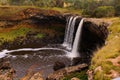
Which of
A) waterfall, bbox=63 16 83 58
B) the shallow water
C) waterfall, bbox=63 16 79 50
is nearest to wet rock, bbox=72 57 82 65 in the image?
the shallow water

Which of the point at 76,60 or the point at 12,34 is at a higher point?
the point at 76,60

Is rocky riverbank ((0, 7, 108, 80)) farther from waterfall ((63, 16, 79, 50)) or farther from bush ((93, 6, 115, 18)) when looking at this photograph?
bush ((93, 6, 115, 18))

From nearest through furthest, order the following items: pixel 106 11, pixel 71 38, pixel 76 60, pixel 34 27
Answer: pixel 76 60, pixel 106 11, pixel 71 38, pixel 34 27

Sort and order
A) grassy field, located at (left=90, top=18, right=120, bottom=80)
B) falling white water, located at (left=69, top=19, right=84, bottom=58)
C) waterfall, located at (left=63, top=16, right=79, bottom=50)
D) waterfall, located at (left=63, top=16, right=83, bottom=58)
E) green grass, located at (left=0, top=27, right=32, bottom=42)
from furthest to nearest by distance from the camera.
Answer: green grass, located at (left=0, top=27, right=32, bottom=42) → waterfall, located at (left=63, top=16, right=79, bottom=50) → waterfall, located at (left=63, top=16, right=83, bottom=58) → falling white water, located at (left=69, top=19, right=84, bottom=58) → grassy field, located at (left=90, top=18, right=120, bottom=80)

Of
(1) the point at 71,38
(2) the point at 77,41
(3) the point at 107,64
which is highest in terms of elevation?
(3) the point at 107,64

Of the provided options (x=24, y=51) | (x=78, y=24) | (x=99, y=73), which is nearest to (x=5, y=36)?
(x=24, y=51)

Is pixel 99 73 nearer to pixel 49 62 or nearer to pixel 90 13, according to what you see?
pixel 49 62

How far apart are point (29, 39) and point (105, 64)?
111 feet

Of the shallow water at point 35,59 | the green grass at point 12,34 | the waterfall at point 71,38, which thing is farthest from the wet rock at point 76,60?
the green grass at point 12,34

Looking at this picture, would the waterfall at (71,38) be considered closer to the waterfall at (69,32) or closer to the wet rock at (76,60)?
the waterfall at (69,32)

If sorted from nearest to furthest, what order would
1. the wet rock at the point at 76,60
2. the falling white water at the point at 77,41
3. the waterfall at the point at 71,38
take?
the wet rock at the point at 76,60
the falling white water at the point at 77,41
the waterfall at the point at 71,38

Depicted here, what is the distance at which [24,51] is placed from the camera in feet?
133

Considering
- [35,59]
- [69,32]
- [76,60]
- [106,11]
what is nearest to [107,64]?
[76,60]

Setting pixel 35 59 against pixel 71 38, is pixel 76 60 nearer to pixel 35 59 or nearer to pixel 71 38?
pixel 35 59
